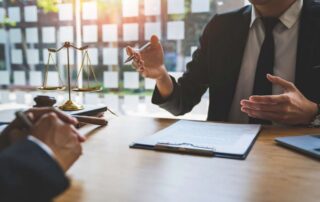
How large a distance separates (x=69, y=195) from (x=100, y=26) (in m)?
2.03

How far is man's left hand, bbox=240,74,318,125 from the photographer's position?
1.06m

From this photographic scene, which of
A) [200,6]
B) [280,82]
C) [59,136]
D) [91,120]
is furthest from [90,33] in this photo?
[59,136]

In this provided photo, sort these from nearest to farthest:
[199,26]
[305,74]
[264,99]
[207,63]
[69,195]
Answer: [69,195]
[264,99]
[305,74]
[207,63]
[199,26]

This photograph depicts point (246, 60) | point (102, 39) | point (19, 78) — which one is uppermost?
point (102, 39)

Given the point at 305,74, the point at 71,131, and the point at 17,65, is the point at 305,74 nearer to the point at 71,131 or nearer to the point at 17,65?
the point at 71,131

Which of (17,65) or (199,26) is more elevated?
(199,26)

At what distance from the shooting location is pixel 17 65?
2742 millimetres

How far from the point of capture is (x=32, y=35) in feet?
8.68

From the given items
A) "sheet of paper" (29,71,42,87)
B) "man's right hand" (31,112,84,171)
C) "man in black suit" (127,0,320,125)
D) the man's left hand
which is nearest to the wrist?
"man in black suit" (127,0,320,125)

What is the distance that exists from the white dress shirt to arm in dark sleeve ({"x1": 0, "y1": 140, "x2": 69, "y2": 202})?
1161mm

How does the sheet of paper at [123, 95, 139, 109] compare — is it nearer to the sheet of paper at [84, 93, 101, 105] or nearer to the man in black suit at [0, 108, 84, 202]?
the sheet of paper at [84, 93, 101, 105]

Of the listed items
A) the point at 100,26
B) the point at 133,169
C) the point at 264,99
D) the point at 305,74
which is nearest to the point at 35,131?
the point at 133,169

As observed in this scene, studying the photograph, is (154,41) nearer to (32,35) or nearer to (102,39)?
(102,39)

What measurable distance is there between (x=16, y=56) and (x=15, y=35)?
0.17m
